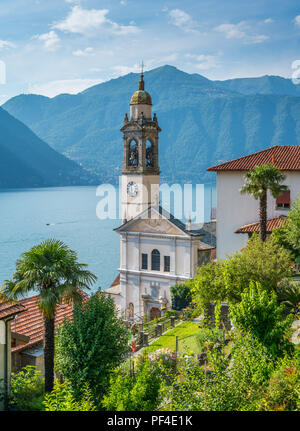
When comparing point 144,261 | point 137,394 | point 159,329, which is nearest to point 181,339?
point 159,329

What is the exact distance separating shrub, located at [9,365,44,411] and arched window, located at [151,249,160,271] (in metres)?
28.2

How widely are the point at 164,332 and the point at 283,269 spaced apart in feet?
34.4

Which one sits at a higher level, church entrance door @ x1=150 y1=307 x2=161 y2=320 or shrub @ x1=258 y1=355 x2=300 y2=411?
shrub @ x1=258 y1=355 x2=300 y2=411

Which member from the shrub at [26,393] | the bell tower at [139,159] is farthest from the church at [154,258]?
the shrub at [26,393]

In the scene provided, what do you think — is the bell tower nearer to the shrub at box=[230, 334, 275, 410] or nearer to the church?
the church

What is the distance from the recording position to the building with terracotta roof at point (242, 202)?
34.4m

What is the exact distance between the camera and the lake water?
9125cm

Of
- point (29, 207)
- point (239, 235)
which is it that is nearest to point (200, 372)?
point (239, 235)

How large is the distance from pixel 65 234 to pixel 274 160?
330ft

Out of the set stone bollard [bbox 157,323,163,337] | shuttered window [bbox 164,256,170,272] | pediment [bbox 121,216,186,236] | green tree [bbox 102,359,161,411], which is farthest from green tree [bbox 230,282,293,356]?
shuttered window [bbox 164,256,170,272]

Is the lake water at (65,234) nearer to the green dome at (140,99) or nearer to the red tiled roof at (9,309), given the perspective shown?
the green dome at (140,99)

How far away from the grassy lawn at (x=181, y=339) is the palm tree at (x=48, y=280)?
21.3 ft

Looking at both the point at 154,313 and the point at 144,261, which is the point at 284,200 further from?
the point at 154,313

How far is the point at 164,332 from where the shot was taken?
3098 centimetres
